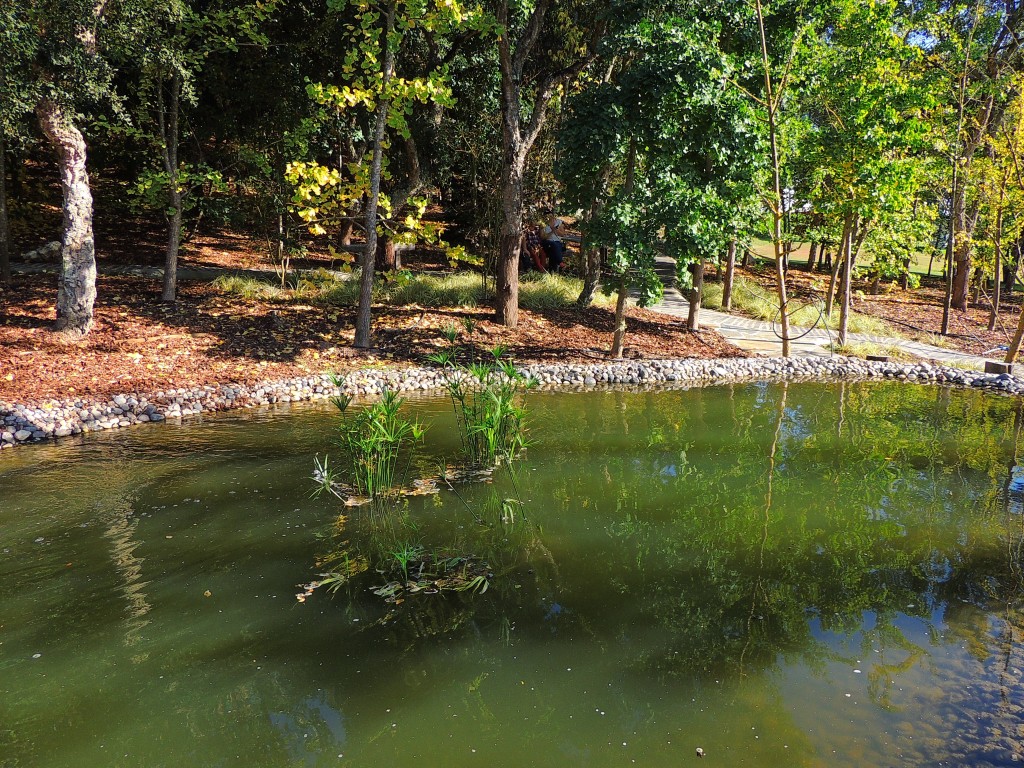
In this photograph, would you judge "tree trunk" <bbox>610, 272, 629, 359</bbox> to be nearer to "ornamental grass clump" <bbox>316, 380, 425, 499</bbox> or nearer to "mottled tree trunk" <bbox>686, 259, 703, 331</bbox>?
"mottled tree trunk" <bbox>686, 259, 703, 331</bbox>

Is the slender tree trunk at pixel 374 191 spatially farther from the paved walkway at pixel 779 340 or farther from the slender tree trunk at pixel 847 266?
the slender tree trunk at pixel 847 266

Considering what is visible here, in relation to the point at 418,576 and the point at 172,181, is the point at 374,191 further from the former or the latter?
the point at 418,576

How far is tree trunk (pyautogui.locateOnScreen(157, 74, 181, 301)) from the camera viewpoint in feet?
35.0

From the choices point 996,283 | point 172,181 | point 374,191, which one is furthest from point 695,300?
point 172,181

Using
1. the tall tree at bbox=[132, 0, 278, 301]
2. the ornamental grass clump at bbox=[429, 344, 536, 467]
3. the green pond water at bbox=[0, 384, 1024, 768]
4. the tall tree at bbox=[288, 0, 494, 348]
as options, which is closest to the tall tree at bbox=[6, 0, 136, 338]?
the tall tree at bbox=[132, 0, 278, 301]

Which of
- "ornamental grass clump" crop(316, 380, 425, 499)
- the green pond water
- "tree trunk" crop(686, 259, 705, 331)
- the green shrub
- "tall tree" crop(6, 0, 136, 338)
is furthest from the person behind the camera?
"tree trunk" crop(686, 259, 705, 331)

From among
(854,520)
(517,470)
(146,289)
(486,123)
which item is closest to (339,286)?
(146,289)

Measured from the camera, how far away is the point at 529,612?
183 inches

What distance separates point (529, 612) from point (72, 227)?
7938mm

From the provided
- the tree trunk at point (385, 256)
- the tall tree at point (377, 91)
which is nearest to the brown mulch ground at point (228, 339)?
the tall tree at point (377, 91)

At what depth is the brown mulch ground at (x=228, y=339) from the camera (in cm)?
896

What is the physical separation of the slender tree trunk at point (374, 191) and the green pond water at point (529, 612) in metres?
3.18

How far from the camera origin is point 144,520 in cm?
581

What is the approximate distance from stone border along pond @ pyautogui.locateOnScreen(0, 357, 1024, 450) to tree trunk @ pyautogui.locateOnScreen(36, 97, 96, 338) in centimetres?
201
